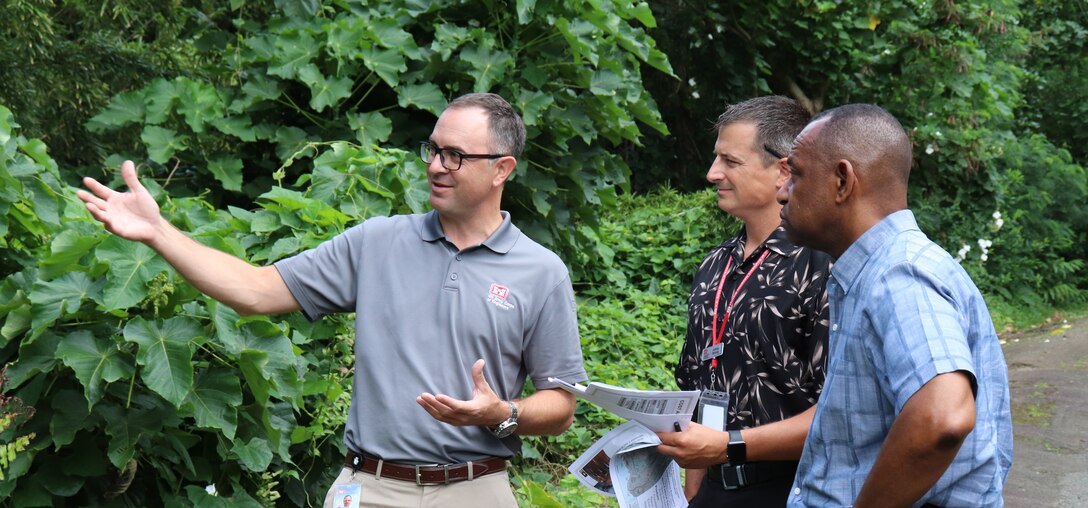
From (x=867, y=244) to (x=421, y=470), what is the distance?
134cm

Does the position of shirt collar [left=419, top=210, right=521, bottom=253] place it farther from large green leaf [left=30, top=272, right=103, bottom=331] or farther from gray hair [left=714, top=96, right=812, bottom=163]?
large green leaf [left=30, top=272, right=103, bottom=331]

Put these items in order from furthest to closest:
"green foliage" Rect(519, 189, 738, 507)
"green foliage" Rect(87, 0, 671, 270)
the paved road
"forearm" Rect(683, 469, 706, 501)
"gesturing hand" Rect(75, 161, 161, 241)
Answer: the paved road < "green foliage" Rect(519, 189, 738, 507) < "green foliage" Rect(87, 0, 671, 270) < "forearm" Rect(683, 469, 706, 501) < "gesturing hand" Rect(75, 161, 161, 241)

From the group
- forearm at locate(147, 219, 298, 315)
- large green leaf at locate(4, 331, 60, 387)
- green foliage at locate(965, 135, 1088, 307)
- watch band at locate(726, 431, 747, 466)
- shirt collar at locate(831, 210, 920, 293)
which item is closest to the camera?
shirt collar at locate(831, 210, 920, 293)

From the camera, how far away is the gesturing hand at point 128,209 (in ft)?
8.34

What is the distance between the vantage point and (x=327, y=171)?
4.60 meters

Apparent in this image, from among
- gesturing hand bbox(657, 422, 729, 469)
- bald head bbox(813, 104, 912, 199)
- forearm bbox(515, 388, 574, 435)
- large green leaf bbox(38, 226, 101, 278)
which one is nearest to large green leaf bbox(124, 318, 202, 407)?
large green leaf bbox(38, 226, 101, 278)

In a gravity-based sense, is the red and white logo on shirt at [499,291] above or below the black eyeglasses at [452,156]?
below

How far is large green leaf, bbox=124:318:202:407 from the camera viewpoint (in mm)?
3074

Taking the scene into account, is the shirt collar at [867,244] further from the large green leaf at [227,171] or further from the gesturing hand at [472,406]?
the large green leaf at [227,171]

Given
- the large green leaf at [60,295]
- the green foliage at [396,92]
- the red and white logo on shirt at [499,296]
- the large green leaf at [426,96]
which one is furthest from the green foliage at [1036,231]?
the large green leaf at [60,295]

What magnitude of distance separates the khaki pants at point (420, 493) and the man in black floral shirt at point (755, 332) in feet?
1.70

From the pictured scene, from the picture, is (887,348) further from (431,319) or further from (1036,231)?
(1036,231)

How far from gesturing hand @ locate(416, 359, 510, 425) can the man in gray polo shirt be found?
0.07 ft

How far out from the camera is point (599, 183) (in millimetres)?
6281
